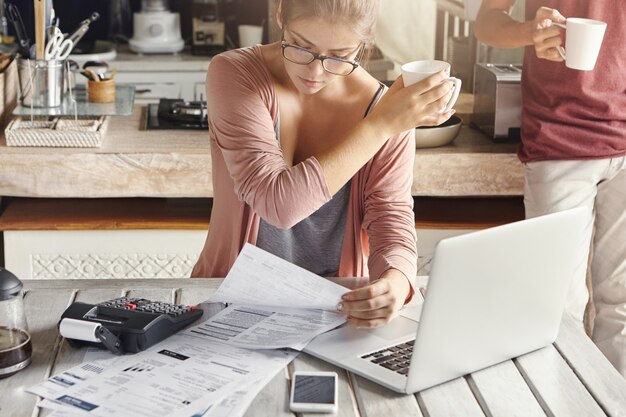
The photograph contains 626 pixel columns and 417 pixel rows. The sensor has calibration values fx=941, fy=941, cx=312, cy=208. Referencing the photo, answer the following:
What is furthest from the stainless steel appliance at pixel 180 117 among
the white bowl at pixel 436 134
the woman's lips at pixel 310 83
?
the woman's lips at pixel 310 83

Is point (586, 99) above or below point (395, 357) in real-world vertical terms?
above

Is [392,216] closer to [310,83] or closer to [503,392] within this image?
[310,83]

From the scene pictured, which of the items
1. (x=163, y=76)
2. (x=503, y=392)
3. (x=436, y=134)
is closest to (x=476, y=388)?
(x=503, y=392)

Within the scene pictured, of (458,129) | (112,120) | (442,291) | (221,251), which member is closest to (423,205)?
(458,129)

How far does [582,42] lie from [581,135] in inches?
13.3

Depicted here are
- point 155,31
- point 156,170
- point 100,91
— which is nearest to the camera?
point 156,170

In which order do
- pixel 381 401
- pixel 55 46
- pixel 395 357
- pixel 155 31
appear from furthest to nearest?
pixel 155 31, pixel 55 46, pixel 395 357, pixel 381 401

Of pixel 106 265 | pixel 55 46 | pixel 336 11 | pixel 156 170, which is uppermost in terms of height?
pixel 336 11

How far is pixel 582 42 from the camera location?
2064mm

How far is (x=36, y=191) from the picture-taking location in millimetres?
2719

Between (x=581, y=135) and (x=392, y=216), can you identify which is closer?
(x=392, y=216)

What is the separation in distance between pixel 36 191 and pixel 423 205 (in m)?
1.21

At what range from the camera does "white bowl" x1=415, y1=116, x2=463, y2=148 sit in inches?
109

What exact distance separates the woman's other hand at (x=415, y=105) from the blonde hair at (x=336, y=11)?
124mm
